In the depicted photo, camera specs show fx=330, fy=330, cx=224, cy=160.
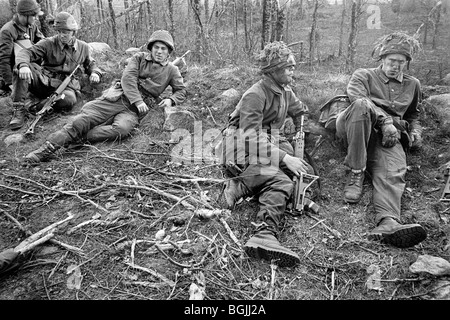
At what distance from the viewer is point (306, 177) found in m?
3.81

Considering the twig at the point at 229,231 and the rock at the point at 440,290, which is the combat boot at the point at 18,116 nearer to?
the twig at the point at 229,231

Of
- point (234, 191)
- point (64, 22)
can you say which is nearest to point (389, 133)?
point (234, 191)

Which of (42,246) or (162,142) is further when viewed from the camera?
(162,142)

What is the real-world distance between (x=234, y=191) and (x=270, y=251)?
1052mm

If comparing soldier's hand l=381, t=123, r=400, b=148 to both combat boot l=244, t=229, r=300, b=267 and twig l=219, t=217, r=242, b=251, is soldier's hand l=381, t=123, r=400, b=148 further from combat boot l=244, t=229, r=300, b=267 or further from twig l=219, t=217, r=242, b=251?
twig l=219, t=217, r=242, b=251

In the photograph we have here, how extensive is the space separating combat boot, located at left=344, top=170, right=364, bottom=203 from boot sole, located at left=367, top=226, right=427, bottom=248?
69cm

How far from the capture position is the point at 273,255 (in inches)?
119

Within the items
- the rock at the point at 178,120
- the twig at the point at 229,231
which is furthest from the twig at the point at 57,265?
the rock at the point at 178,120

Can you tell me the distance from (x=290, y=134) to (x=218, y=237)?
1.88 metres

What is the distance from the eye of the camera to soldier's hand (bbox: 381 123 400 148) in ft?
13.1

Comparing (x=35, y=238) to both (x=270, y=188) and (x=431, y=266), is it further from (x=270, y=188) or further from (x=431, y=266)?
(x=431, y=266)

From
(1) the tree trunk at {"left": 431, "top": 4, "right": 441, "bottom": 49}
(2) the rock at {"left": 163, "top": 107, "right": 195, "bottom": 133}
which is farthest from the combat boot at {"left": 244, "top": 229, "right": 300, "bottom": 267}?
(1) the tree trunk at {"left": 431, "top": 4, "right": 441, "bottom": 49}

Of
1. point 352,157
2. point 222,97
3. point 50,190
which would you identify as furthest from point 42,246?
point 222,97
